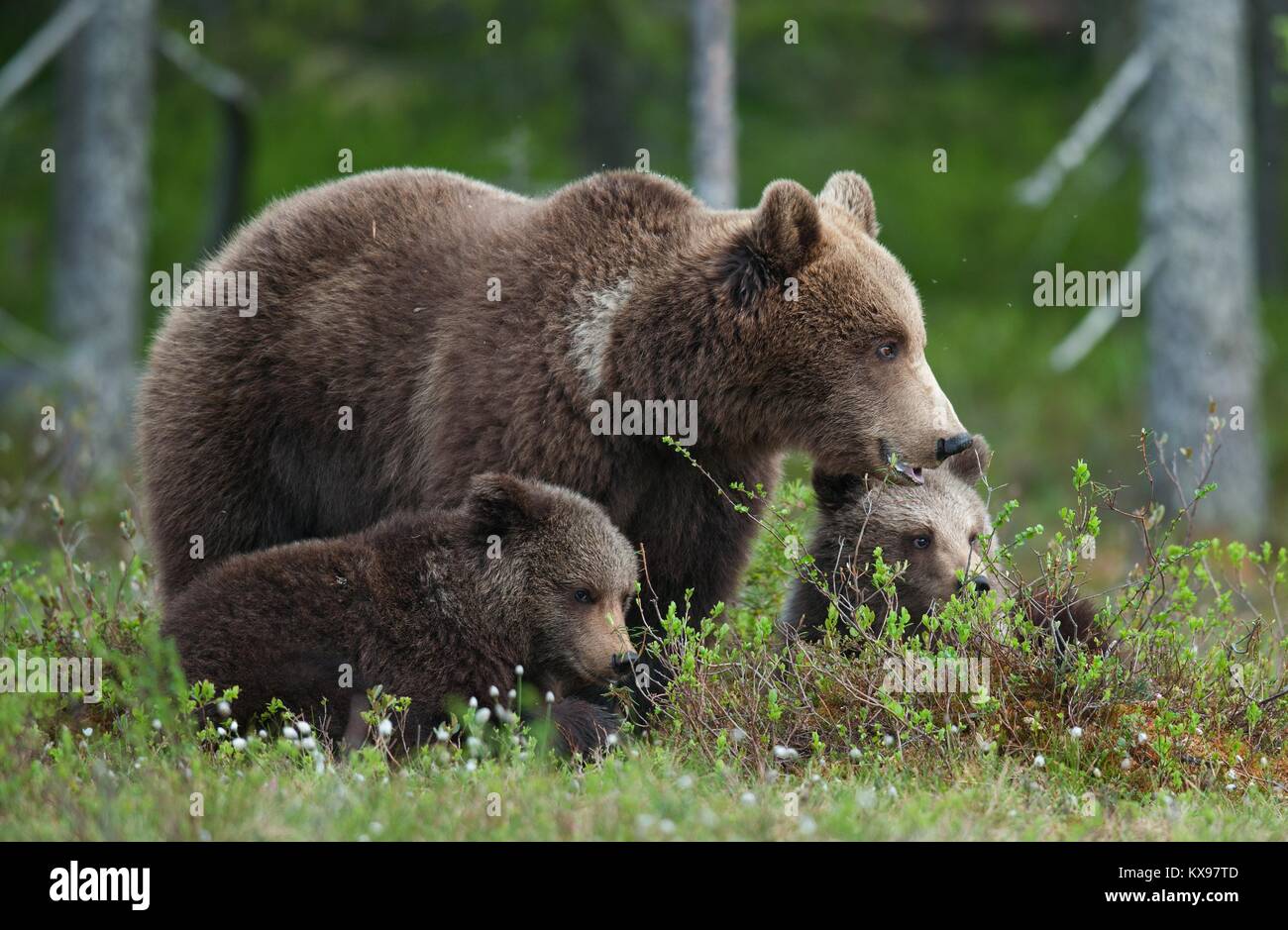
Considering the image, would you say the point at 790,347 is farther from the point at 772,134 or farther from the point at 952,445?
the point at 772,134

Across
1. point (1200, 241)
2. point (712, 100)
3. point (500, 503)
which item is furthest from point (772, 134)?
point (500, 503)

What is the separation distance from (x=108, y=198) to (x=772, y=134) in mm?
11764

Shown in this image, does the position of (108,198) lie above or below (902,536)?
above

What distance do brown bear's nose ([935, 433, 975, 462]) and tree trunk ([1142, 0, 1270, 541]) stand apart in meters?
8.96

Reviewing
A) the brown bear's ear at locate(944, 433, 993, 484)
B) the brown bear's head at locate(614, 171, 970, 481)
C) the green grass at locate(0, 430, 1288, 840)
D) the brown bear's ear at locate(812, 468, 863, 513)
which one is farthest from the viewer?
the brown bear's ear at locate(944, 433, 993, 484)

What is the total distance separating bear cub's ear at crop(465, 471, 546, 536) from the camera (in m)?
6.05

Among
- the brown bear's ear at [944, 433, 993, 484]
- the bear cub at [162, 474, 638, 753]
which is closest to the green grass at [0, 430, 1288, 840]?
the bear cub at [162, 474, 638, 753]

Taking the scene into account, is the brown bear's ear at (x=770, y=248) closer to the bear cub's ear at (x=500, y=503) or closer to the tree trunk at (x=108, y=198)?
the bear cub's ear at (x=500, y=503)

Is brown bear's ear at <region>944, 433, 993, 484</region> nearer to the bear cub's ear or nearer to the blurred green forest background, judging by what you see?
the bear cub's ear

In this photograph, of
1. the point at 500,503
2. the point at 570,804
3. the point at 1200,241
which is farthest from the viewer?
the point at 1200,241

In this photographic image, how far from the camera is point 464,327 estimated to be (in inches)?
251

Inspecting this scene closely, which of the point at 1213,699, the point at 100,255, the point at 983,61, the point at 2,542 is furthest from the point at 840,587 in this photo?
the point at 983,61

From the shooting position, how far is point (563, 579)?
634 cm

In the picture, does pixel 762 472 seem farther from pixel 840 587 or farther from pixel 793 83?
pixel 793 83
